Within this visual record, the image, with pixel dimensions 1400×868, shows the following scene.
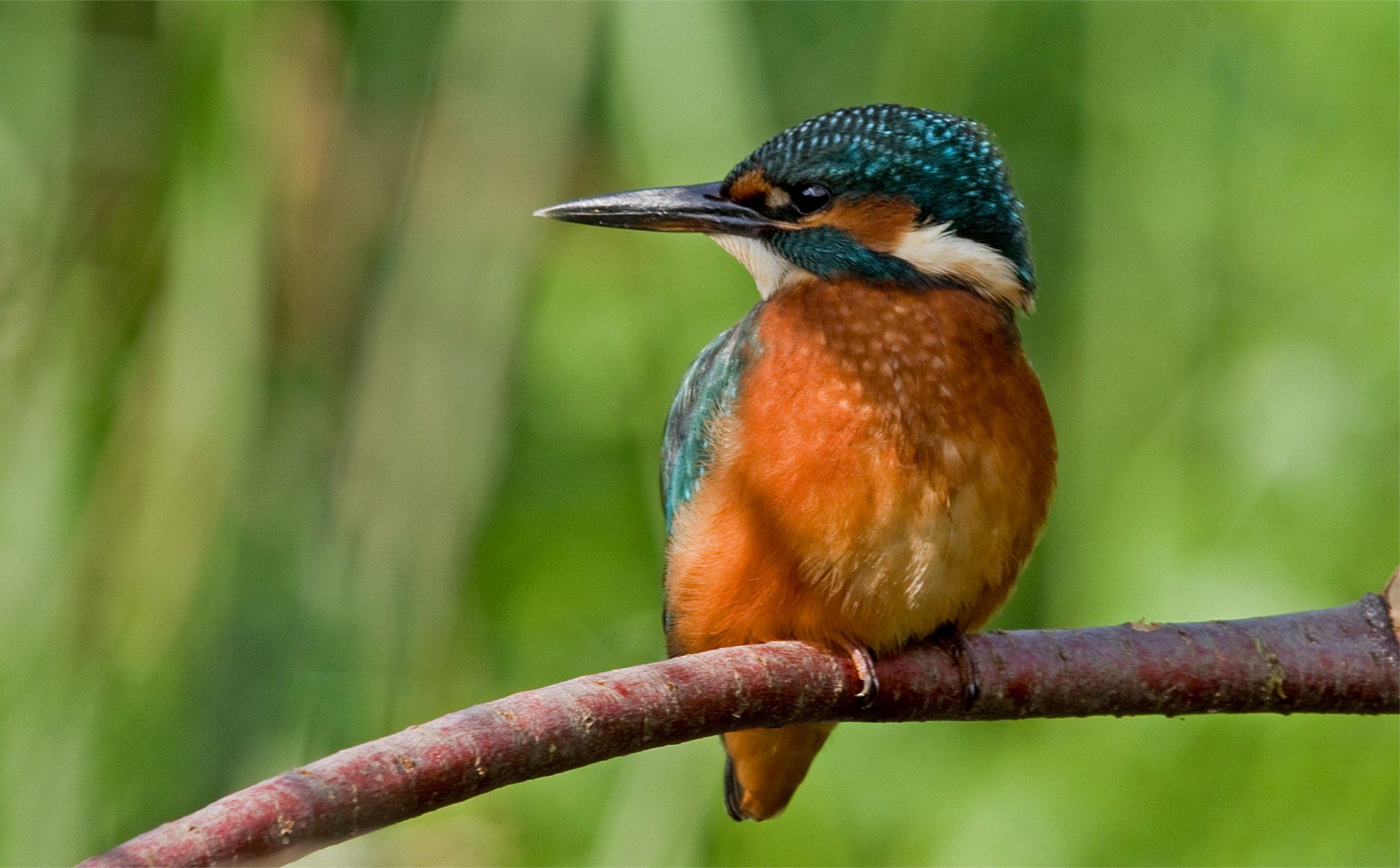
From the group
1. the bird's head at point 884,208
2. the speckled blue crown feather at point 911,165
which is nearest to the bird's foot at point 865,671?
the bird's head at point 884,208

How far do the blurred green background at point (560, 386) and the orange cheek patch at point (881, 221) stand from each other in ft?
1.57

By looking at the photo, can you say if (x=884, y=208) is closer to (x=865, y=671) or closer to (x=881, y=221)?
(x=881, y=221)

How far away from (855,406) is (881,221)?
1.17 feet

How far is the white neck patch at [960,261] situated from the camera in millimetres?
2195

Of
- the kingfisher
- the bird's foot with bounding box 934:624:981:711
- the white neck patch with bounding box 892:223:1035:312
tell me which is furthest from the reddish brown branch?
the white neck patch with bounding box 892:223:1035:312

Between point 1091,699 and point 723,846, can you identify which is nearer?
point 1091,699

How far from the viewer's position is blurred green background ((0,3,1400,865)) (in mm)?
2342

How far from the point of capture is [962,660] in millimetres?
1951

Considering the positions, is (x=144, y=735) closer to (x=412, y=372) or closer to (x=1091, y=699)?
(x=412, y=372)

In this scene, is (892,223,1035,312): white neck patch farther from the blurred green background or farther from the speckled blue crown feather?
the blurred green background

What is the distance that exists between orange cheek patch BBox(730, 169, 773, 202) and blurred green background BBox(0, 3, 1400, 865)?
0.32 metres

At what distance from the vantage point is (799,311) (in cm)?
215

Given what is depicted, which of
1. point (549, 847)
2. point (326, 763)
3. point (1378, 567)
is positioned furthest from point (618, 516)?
point (326, 763)

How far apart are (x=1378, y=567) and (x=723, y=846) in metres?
1.40
